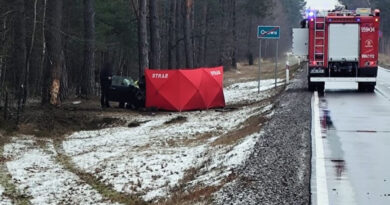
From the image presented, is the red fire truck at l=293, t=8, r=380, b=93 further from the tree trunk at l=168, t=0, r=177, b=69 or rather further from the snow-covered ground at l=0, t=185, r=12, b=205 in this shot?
the tree trunk at l=168, t=0, r=177, b=69

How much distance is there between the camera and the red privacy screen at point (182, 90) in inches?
960

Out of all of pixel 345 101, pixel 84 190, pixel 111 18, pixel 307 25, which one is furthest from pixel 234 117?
pixel 111 18

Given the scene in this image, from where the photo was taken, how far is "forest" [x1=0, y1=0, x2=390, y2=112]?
83.4 ft

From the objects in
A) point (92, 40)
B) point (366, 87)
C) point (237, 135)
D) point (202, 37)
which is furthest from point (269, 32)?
point (202, 37)

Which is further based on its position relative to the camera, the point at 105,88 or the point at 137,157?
the point at 105,88

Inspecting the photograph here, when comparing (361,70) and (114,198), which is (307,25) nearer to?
(361,70)

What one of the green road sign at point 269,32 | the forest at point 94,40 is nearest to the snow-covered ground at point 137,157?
the forest at point 94,40

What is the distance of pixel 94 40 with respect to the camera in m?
31.5

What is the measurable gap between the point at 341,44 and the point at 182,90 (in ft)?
20.8

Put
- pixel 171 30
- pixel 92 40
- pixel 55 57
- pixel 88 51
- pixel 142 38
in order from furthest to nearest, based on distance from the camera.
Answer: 1. pixel 171 30
2. pixel 88 51
3. pixel 92 40
4. pixel 142 38
5. pixel 55 57

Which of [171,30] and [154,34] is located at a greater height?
[171,30]

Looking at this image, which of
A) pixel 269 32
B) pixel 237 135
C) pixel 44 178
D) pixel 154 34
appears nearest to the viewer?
pixel 44 178

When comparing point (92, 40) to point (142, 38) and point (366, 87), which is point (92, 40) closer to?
point (142, 38)

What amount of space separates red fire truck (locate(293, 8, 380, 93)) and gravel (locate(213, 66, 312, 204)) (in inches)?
343
